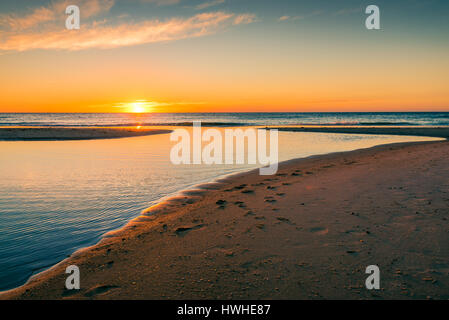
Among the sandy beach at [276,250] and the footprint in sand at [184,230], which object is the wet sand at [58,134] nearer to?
the sandy beach at [276,250]

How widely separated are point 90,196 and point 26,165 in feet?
25.3

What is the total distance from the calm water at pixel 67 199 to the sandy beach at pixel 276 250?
58 cm

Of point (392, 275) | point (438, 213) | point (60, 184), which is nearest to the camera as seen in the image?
point (392, 275)

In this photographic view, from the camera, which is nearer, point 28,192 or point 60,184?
point 28,192

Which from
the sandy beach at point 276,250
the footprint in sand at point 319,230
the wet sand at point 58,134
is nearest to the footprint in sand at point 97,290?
the sandy beach at point 276,250

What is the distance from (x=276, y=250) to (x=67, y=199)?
21.2 ft

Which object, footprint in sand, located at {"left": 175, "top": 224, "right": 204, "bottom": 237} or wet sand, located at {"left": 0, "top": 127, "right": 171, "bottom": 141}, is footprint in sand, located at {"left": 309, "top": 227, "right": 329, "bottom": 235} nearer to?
footprint in sand, located at {"left": 175, "top": 224, "right": 204, "bottom": 237}

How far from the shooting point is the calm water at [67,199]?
16.4 feet

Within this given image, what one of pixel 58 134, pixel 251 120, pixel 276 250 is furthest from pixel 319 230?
pixel 251 120

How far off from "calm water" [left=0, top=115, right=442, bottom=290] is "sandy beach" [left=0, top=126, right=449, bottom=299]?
1.92 feet

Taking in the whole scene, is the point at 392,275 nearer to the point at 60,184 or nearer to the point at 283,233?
the point at 283,233

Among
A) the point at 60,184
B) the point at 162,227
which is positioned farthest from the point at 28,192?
the point at 162,227

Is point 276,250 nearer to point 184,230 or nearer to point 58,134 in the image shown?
point 184,230

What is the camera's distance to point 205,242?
4.89 m
